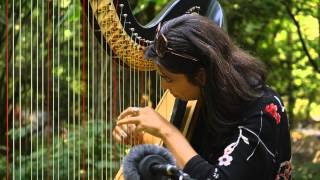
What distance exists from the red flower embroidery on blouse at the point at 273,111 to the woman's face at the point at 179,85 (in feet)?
0.58

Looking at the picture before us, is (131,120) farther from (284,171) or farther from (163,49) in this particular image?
(284,171)

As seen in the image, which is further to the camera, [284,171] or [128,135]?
[128,135]

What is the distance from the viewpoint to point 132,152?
126 cm

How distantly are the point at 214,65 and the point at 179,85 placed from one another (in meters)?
0.10

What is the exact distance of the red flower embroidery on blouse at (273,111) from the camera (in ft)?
5.45

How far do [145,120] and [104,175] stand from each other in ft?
4.54

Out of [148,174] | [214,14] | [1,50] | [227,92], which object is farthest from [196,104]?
[1,50]

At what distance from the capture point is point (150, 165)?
1219 mm

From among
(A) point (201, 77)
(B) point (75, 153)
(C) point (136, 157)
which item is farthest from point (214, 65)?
(B) point (75, 153)

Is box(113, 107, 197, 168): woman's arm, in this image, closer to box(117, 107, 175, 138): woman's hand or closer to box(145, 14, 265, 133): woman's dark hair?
box(117, 107, 175, 138): woman's hand

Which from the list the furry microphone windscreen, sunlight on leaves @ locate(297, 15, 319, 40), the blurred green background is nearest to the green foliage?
the blurred green background

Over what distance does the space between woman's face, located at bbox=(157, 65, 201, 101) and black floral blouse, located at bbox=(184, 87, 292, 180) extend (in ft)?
0.47

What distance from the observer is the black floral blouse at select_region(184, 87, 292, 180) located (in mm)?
1573

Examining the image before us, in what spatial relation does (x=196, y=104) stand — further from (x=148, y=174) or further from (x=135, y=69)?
(x=148, y=174)
